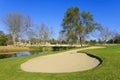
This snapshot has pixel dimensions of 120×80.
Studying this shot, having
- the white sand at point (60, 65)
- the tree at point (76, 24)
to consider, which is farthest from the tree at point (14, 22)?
the white sand at point (60, 65)

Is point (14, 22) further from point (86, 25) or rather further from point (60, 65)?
point (60, 65)

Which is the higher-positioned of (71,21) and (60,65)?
(71,21)

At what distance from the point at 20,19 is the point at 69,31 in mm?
18342

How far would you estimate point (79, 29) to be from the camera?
60969mm

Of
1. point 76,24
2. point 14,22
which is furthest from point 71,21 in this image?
point 14,22

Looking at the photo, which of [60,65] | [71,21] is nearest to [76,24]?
[71,21]

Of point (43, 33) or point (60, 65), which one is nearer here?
point (60, 65)

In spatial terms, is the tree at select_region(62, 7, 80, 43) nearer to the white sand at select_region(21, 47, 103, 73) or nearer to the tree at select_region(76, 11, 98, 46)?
the tree at select_region(76, 11, 98, 46)

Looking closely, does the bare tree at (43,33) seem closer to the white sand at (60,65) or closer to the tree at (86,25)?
the tree at (86,25)

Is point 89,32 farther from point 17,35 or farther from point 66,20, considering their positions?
point 17,35

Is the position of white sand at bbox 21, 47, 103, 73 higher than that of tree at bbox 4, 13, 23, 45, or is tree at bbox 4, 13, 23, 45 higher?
tree at bbox 4, 13, 23, 45

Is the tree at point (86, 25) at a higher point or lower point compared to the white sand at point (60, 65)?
higher

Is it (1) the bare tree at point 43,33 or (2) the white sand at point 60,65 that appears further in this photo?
(1) the bare tree at point 43,33

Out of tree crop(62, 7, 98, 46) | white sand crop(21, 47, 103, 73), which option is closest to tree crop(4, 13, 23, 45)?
tree crop(62, 7, 98, 46)
